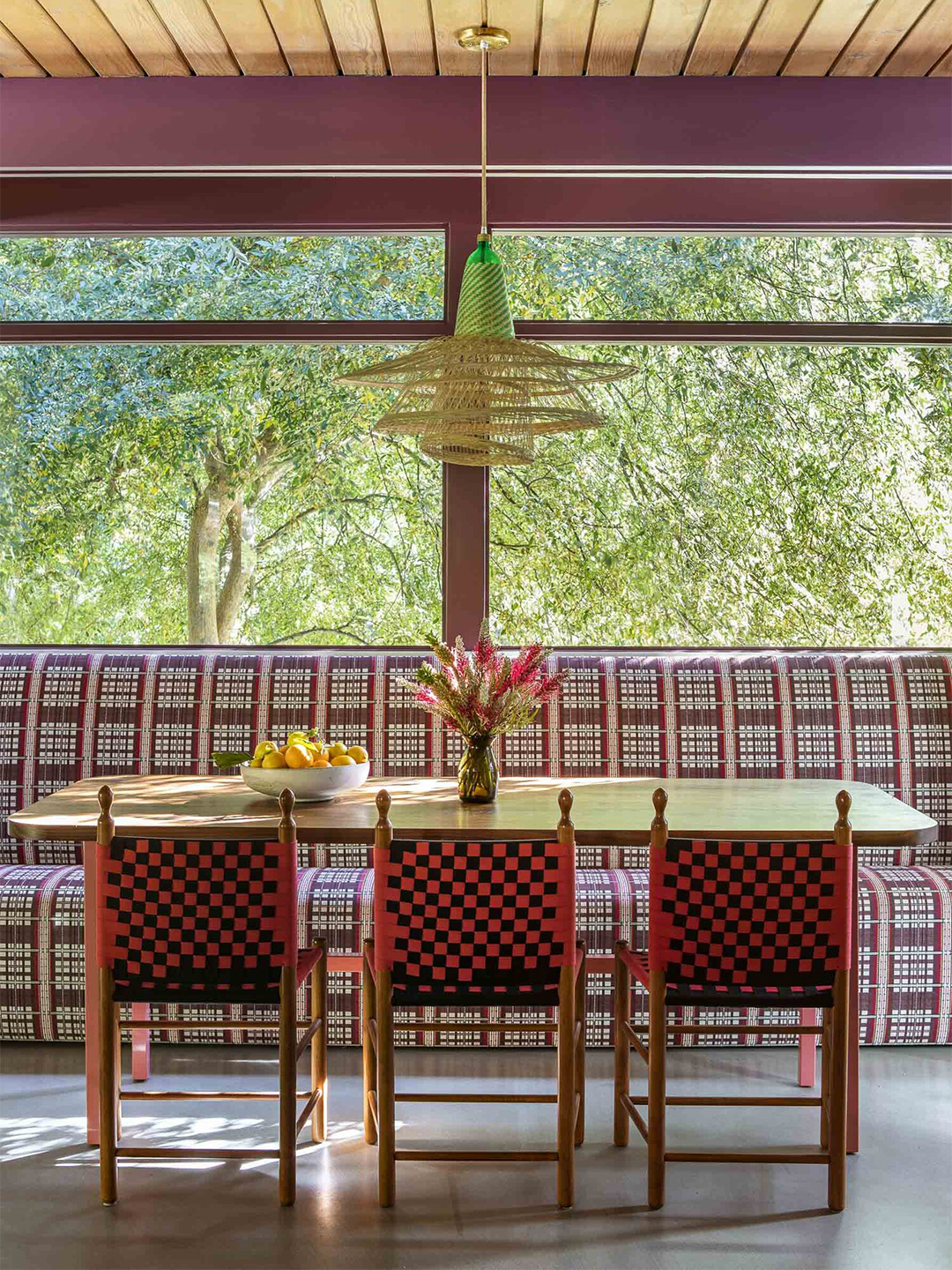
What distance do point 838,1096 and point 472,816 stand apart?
968mm

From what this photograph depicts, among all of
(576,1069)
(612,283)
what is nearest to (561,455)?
(612,283)

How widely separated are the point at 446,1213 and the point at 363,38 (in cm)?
342

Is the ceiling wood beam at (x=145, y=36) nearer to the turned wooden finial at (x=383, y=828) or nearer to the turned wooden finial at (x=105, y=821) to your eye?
the turned wooden finial at (x=105, y=821)

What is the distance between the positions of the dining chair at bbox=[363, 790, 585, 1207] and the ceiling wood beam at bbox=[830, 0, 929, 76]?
2785 mm

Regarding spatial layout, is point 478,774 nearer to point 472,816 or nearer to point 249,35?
point 472,816

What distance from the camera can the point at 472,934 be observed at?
229 cm

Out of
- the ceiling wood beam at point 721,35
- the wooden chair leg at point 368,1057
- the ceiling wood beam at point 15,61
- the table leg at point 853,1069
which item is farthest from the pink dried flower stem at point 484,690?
the ceiling wood beam at point 15,61

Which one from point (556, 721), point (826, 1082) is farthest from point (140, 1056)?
point (826, 1082)

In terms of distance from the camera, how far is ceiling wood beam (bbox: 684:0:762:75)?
3.54 m

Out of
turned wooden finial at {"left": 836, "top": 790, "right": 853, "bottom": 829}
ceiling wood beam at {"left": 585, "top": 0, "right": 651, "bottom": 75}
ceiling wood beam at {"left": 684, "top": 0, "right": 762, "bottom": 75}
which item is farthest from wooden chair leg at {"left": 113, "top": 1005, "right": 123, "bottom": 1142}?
ceiling wood beam at {"left": 684, "top": 0, "right": 762, "bottom": 75}

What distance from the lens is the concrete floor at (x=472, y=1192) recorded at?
2.24 m

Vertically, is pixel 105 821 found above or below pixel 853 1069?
above

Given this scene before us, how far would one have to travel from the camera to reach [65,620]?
419 centimetres

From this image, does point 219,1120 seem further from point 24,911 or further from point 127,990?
point 24,911
